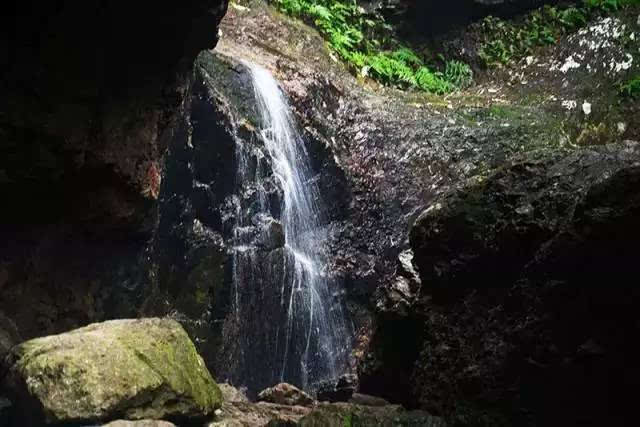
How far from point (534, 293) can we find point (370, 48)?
1093 cm

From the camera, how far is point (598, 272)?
377cm

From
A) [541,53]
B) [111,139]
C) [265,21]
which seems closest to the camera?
[111,139]

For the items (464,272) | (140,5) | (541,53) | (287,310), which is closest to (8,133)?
(140,5)

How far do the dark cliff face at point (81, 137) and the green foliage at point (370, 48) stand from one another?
746 centimetres

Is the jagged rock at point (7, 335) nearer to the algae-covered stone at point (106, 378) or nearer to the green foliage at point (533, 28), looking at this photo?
the algae-covered stone at point (106, 378)

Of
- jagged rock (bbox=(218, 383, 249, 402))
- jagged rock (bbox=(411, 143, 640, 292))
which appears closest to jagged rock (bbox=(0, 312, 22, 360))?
jagged rock (bbox=(218, 383, 249, 402))

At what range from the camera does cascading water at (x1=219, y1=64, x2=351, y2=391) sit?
28.1ft

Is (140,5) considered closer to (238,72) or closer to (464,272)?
(464,272)

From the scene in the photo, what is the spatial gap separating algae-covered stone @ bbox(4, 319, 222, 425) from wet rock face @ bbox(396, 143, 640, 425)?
1860 mm

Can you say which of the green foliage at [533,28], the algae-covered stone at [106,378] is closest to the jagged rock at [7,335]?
the algae-covered stone at [106,378]

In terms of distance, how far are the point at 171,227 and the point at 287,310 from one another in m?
2.13

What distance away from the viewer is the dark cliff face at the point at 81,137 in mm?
4961

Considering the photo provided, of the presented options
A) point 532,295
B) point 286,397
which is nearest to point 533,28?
point 286,397

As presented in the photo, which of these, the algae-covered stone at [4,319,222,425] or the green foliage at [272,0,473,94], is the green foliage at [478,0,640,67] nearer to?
the green foliage at [272,0,473,94]
